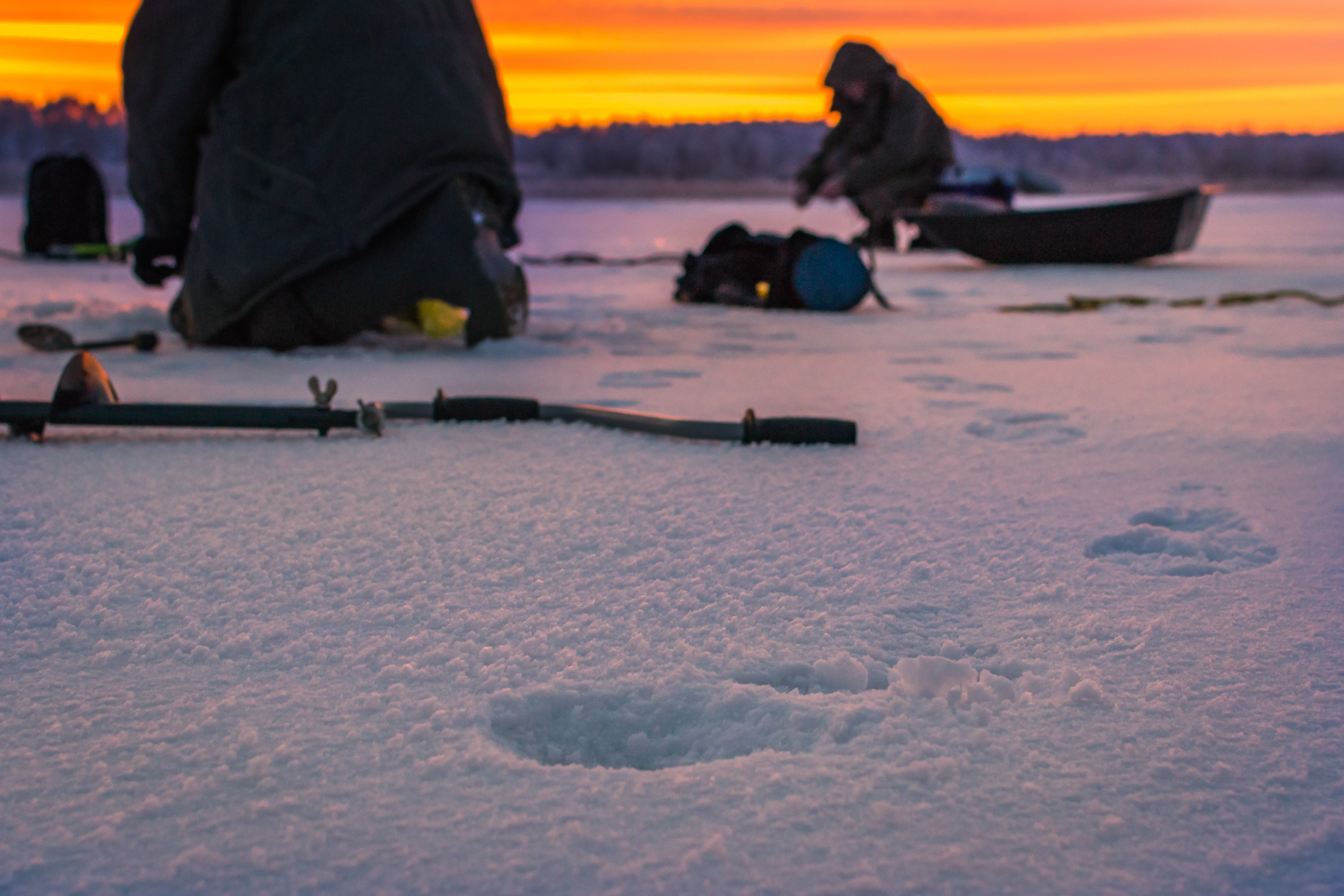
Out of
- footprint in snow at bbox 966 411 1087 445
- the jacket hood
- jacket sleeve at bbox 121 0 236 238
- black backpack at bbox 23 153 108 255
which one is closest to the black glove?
jacket sleeve at bbox 121 0 236 238

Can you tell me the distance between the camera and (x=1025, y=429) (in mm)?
2199

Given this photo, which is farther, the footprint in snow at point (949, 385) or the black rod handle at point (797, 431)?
the footprint in snow at point (949, 385)

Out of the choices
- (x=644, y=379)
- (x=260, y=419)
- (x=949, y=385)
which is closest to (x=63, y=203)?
(x=644, y=379)

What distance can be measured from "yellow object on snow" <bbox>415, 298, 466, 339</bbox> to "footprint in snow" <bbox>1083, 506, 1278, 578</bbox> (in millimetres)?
2583

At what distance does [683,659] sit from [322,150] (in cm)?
246

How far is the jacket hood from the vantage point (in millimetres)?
7895

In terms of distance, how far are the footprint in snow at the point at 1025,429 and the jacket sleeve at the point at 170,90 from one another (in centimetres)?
238

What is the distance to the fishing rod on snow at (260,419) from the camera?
2.02 meters

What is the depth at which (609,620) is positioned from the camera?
1.17 m

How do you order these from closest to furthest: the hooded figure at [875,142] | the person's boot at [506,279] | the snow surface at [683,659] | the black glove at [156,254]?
the snow surface at [683,659] → the person's boot at [506,279] → the black glove at [156,254] → the hooded figure at [875,142]

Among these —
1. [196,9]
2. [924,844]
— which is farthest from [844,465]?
[196,9]

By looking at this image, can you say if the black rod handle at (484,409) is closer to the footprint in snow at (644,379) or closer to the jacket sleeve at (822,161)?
the footprint in snow at (644,379)

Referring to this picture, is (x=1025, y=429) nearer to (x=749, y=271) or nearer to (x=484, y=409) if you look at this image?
(x=484, y=409)

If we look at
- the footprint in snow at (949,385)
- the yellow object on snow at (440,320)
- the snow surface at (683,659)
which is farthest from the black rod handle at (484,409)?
the yellow object on snow at (440,320)
